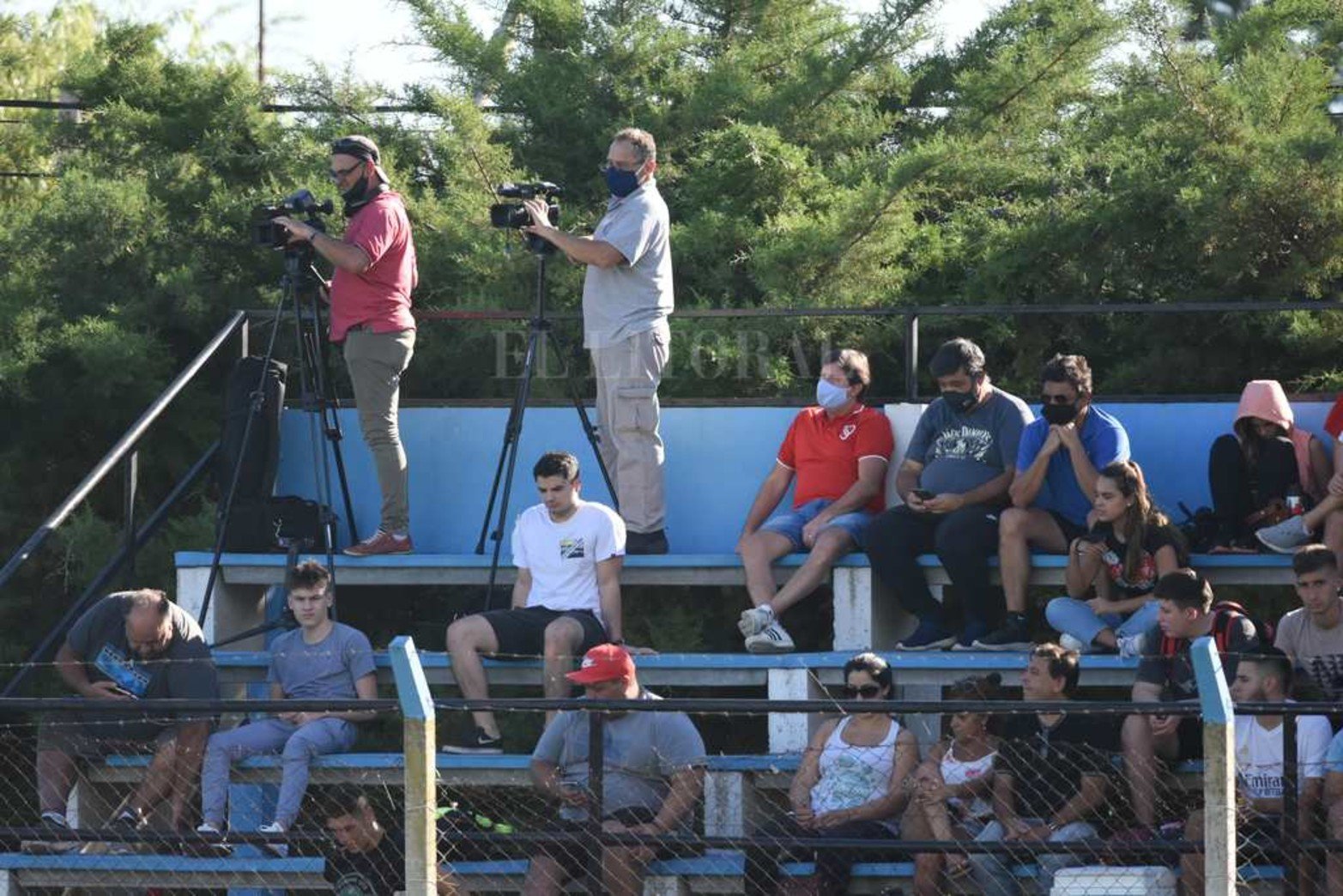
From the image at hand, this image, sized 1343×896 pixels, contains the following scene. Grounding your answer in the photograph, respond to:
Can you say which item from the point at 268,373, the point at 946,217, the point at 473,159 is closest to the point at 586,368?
the point at 473,159

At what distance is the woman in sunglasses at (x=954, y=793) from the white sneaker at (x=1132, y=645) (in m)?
0.61

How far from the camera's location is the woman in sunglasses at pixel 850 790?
7641mm

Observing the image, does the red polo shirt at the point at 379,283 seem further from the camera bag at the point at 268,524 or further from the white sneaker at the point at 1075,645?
the white sneaker at the point at 1075,645

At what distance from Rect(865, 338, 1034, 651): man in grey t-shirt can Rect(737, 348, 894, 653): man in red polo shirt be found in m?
0.20

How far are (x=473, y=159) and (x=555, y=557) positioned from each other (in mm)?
5044

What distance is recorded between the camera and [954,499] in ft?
29.2

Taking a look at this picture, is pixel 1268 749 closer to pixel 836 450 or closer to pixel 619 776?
pixel 619 776

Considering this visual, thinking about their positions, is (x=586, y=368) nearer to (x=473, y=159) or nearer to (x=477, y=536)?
(x=473, y=159)

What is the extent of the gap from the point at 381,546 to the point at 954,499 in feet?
8.55

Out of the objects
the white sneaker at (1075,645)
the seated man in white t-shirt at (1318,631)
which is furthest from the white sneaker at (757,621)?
the seated man in white t-shirt at (1318,631)

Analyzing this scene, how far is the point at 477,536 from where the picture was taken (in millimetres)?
10484

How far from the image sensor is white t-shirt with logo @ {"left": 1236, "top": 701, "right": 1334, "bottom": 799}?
7.18 meters

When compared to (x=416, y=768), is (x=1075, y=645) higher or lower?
higher

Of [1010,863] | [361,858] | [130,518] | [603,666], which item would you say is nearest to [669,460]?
[130,518]
